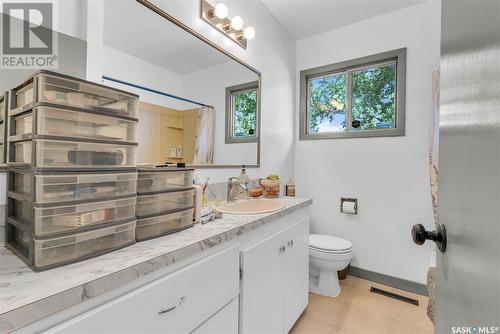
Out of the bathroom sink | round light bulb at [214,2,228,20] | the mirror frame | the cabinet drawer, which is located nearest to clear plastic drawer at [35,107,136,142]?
the cabinet drawer

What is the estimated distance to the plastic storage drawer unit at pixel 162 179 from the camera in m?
0.84

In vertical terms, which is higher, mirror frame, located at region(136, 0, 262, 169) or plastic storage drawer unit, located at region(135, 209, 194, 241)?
mirror frame, located at region(136, 0, 262, 169)

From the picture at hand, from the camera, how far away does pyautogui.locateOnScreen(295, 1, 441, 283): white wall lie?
6.89ft

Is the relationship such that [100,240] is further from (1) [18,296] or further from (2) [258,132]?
(2) [258,132]

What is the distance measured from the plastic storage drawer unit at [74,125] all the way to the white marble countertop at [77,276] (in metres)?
0.35

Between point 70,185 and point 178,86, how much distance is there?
960mm

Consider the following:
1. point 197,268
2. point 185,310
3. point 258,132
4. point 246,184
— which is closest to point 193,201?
point 197,268

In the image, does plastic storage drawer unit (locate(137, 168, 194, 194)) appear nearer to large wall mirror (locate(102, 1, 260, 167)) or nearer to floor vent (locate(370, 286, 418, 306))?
large wall mirror (locate(102, 1, 260, 167))

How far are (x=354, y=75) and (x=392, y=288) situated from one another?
2194mm

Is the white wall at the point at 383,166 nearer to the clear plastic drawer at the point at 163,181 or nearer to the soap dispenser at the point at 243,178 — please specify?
the soap dispenser at the point at 243,178

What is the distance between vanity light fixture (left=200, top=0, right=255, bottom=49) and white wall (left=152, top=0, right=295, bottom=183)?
0.12 ft

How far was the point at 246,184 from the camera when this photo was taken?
182 centimetres

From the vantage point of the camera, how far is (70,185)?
0.63 metres

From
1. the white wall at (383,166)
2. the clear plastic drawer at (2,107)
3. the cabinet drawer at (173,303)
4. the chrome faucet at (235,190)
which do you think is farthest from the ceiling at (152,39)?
the white wall at (383,166)
